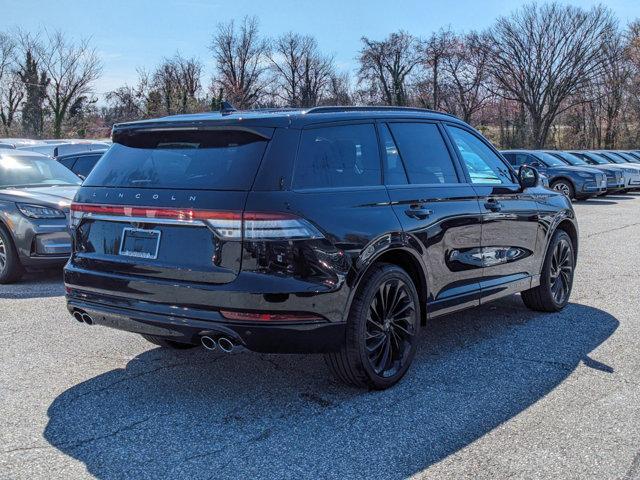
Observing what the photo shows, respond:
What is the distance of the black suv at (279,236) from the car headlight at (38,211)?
12.2ft

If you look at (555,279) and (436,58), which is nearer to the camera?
(555,279)

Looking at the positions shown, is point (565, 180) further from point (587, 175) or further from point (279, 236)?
point (279, 236)

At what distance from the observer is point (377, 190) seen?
4359mm

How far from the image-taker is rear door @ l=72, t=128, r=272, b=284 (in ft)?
12.3

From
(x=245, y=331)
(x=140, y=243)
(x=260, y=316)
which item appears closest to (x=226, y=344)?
(x=245, y=331)

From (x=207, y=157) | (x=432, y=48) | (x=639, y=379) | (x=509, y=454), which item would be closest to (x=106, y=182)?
(x=207, y=157)

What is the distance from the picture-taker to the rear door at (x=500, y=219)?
5.41 metres

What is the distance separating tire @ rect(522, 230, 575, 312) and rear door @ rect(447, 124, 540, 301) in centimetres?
26

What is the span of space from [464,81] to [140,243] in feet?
192

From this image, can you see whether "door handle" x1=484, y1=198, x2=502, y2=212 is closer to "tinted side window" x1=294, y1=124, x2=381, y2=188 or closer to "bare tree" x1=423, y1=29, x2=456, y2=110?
"tinted side window" x1=294, y1=124, x2=381, y2=188

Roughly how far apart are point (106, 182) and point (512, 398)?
2867mm

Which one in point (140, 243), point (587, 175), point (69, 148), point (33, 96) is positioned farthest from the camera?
point (33, 96)

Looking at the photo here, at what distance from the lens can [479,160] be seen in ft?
18.7

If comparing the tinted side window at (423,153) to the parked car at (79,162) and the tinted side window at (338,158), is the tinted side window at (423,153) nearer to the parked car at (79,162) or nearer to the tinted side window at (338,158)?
the tinted side window at (338,158)
